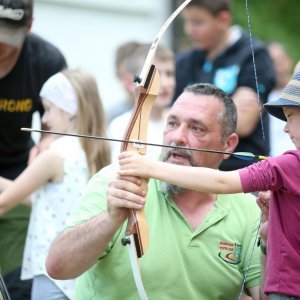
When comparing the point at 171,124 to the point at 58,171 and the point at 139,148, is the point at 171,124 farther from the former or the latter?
the point at 58,171

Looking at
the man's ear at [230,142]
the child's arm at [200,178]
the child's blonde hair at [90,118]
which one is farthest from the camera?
the child's blonde hair at [90,118]

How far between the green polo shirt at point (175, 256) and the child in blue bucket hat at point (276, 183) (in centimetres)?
51

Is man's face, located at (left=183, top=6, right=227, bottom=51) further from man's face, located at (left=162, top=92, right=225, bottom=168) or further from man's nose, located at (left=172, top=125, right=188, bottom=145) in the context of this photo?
man's nose, located at (left=172, top=125, right=188, bottom=145)

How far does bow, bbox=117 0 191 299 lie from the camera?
3.40 metres

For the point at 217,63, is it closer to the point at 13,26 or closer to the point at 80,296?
the point at 13,26

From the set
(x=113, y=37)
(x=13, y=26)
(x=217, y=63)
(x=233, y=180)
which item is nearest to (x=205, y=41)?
(x=217, y=63)

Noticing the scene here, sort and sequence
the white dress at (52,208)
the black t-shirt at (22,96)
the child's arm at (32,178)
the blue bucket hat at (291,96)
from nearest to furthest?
the blue bucket hat at (291,96) < the child's arm at (32,178) < the white dress at (52,208) < the black t-shirt at (22,96)

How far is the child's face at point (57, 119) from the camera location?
511 centimetres

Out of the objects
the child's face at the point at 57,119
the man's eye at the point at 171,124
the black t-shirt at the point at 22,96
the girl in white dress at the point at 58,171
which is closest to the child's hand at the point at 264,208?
the man's eye at the point at 171,124

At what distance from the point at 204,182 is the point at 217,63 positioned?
129 inches

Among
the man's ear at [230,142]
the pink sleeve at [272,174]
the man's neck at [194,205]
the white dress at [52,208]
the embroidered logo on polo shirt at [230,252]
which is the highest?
the pink sleeve at [272,174]

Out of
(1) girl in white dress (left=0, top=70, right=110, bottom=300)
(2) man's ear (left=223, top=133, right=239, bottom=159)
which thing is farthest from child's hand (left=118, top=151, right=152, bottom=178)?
(1) girl in white dress (left=0, top=70, right=110, bottom=300)

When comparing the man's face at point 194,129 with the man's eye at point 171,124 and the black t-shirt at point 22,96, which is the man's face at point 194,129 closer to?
the man's eye at point 171,124

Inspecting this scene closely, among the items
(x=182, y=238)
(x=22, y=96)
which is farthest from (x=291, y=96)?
(x=22, y=96)
